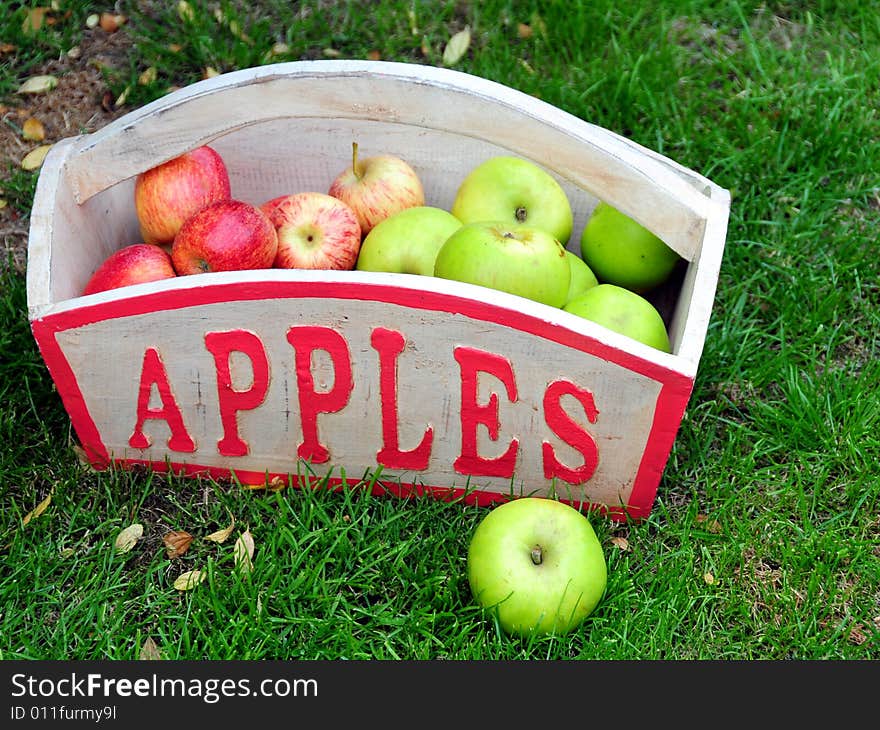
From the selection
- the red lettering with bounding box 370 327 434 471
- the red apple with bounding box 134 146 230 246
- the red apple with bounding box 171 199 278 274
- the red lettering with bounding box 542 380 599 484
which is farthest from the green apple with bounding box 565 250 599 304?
the red apple with bounding box 134 146 230 246

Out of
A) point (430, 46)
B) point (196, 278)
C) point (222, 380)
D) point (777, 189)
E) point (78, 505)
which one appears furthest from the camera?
point (430, 46)

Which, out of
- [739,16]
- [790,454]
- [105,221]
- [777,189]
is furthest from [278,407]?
[739,16]

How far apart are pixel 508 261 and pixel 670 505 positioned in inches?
27.7

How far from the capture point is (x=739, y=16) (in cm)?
362

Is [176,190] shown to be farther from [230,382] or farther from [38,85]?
[38,85]

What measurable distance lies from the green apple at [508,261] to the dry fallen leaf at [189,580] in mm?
796

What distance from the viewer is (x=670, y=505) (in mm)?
2383

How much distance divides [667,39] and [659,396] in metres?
1.87

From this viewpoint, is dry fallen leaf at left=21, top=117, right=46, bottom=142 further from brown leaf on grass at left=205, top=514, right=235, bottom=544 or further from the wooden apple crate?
brown leaf on grass at left=205, top=514, right=235, bottom=544

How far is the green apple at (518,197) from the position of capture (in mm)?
2422

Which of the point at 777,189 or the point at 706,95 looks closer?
the point at 777,189

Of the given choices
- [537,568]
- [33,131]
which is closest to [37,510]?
[537,568]

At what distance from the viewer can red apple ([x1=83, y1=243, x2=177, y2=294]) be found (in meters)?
2.25

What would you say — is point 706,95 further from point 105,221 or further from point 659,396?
point 105,221
